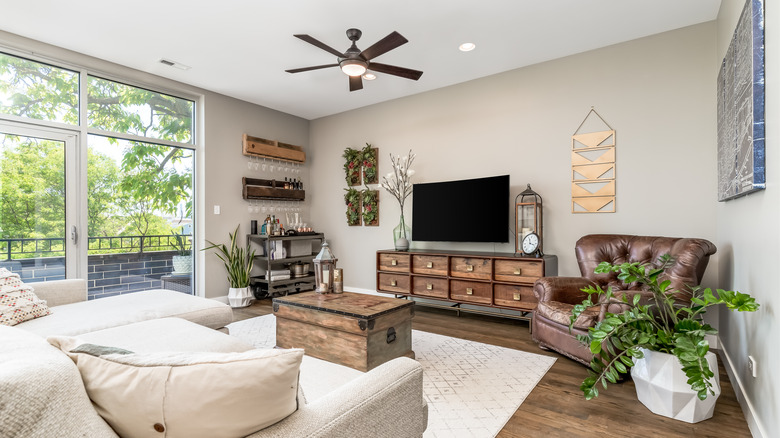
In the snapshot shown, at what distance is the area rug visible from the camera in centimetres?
206

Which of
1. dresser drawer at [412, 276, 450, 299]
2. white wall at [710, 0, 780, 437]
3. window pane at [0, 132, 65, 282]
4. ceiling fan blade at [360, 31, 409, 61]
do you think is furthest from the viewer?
dresser drawer at [412, 276, 450, 299]

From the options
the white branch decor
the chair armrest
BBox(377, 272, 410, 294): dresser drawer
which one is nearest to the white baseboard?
the chair armrest

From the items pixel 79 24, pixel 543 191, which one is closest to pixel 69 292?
pixel 79 24

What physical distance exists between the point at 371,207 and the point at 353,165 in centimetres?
70

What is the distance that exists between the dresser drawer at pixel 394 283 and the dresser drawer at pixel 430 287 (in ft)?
0.33

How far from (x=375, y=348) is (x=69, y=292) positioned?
232 centimetres

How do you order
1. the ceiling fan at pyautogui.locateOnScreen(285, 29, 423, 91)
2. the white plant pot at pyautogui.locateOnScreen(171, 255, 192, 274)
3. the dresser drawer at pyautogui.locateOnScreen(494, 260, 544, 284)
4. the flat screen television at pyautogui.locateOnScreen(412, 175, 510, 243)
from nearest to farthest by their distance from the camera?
the ceiling fan at pyautogui.locateOnScreen(285, 29, 423, 91), the dresser drawer at pyautogui.locateOnScreen(494, 260, 544, 284), the flat screen television at pyautogui.locateOnScreen(412, 175, 510, 243), the white plant pot at pyautogui.locateOnScreen(171, 255, 192, 274)

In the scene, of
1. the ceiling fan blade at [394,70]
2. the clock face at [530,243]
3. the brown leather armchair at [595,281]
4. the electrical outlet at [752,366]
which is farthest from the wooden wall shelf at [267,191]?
the electrical outlet at [752,366]

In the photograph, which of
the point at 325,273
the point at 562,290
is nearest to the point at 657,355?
the point at 562,290

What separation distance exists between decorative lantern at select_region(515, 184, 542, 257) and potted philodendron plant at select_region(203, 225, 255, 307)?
3.40m

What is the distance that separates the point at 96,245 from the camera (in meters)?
4.10

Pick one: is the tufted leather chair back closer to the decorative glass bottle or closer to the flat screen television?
the flat screen television

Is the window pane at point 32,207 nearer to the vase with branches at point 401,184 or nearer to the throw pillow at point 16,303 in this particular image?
the throw pillow at point 16,303

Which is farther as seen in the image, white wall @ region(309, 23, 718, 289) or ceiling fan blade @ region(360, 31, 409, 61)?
white wall @ region(309, 23, 718, 289)
